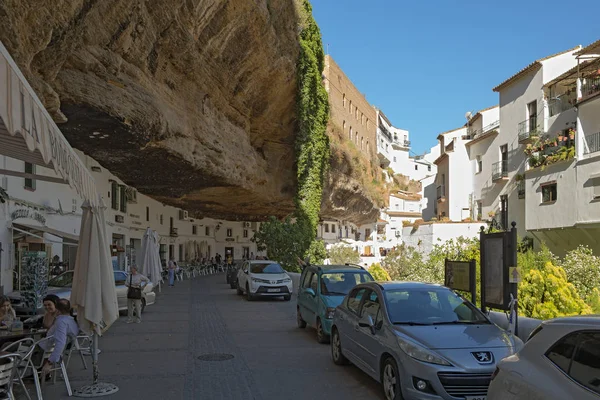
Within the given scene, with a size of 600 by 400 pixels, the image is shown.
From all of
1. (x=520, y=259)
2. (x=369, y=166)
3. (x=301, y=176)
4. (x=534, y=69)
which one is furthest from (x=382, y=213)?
(x=520, y=259)

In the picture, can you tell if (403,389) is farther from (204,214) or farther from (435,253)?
(204,214)

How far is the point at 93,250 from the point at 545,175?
1010 inches

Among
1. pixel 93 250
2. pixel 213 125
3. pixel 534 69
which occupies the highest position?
pixel 534 69

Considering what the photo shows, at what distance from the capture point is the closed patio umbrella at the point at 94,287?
7039 mm

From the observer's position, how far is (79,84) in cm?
1472

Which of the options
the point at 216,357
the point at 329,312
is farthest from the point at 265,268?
the point at 216,357

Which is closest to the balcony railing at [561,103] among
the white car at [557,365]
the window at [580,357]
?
the white car at [557,365]

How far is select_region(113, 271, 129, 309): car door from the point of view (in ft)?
47.9

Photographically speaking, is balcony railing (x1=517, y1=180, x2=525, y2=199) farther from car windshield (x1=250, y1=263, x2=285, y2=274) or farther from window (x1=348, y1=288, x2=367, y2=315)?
window (x1=348, y1=288, x2=367, y2=315)

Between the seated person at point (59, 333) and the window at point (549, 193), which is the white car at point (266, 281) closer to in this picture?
the seated person at point (59, 333)

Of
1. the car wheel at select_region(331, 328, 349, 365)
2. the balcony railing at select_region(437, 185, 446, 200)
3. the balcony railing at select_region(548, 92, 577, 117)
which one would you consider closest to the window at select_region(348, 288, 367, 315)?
the car wheel at select_region(331, 328, 349, 365)

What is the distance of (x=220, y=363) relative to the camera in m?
8.89

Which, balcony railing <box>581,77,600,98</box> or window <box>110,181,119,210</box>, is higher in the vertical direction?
balcony railing <box>581,77,600,98</box>

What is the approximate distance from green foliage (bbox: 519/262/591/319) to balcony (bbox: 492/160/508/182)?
2473cm
